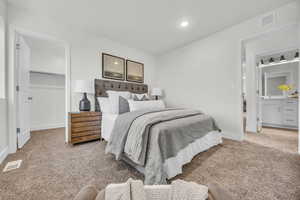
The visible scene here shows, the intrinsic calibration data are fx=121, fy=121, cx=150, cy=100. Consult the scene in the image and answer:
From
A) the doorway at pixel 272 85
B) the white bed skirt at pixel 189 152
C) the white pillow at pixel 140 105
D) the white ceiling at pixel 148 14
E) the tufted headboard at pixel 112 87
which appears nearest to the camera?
the white bed skirt at pixel 189 152

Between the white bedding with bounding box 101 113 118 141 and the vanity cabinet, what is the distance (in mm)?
4888

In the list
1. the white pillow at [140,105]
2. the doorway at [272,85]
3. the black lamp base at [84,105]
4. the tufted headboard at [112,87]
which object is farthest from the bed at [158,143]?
the doorway at [272,85]

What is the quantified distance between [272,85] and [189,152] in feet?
14.7

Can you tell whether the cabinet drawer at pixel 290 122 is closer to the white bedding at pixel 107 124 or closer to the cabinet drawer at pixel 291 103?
the cabinet drawer at pixel 291 103

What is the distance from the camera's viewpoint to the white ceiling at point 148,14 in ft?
6.82

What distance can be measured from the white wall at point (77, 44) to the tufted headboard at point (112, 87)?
175 millimetres

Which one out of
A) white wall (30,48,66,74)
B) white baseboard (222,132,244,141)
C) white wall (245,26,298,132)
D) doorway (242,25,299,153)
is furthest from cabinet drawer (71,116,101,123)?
white wall (245,26,298,132)

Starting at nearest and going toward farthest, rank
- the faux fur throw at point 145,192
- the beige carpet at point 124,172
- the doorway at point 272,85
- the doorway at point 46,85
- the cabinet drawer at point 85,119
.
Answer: the faux fur throw at point 145,192 → the beige carpet at point 124,172 → the cabinet drawer at point 85,119 → the doorway at point 272,85 → the doorway at point 46,85

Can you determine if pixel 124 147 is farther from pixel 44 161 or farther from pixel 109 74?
pixel 109 74

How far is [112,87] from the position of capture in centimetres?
326

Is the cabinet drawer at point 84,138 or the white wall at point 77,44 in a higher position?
the white wall at point 77,44

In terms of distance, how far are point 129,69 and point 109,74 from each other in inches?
27.1

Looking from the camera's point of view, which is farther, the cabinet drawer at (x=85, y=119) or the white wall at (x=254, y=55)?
the white wall at (x=254, y=55)

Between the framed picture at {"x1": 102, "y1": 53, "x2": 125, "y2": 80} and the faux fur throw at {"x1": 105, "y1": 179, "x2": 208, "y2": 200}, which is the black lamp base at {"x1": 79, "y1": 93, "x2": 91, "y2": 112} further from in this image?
the faux fur throw at {"x1": 105, "y1": 179, "x2": 208, "y2": 200}
